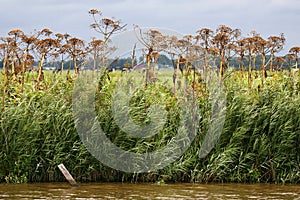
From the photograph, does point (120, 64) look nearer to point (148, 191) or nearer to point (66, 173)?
point (66, 173)

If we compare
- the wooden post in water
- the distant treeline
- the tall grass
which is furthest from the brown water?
the distant treeline

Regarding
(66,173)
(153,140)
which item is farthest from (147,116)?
Result: (66,173)

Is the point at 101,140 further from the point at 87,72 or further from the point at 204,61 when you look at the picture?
the point at 204,61

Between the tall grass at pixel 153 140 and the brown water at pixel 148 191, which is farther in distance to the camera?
the tall grass at pixel 153 140

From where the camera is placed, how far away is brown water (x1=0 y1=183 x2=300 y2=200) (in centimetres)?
861

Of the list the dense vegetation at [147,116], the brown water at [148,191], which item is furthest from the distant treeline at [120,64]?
the brown water at [148,191]

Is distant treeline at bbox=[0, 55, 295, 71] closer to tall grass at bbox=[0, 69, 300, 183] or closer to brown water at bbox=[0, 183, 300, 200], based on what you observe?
tall grass at bbox=[0, 69, 300, 183]

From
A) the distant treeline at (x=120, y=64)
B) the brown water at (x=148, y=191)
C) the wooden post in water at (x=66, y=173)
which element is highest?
the distant treeline at (x=120, y=64)

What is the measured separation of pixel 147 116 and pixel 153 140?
415 mm

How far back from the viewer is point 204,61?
1070 centimetres

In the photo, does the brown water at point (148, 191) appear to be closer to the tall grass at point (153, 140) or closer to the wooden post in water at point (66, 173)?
the wooden post in water at point (66, 173)

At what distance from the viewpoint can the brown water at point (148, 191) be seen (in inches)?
339

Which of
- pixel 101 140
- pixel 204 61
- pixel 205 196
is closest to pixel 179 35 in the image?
pixel 204 61

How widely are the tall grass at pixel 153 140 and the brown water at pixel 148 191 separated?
0.29m
